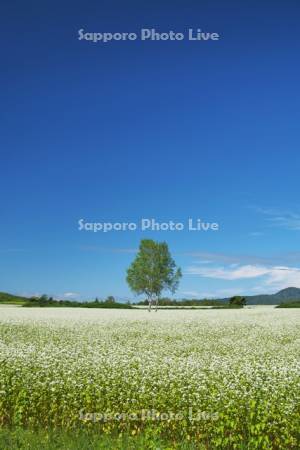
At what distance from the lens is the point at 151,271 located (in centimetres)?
8319

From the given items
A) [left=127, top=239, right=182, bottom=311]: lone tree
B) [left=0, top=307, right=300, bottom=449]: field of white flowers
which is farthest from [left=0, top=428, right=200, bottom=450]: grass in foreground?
[left=127, top=239, right=182, bottom=311]: lone tree

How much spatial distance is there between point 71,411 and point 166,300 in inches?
3701

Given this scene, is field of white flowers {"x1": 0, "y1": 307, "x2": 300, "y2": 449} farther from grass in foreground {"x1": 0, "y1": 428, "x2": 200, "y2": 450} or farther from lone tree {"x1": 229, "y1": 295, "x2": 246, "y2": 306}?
lone tree {"x1": 229, "y1": 295, "x2": 246, "y2": 306}

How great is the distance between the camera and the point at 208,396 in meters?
10.8

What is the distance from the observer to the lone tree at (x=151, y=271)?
8350cm

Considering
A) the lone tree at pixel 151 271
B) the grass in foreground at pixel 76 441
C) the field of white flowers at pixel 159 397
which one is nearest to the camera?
the grass in foreground at pixel 76 441

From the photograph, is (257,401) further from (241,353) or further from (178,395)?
(241,353)


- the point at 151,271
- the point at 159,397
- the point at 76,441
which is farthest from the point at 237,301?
the point at 76,441

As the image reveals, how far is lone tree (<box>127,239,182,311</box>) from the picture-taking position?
274ft

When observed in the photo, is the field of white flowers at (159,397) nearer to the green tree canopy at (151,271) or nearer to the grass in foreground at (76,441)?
the grass in foreground at (76,441)

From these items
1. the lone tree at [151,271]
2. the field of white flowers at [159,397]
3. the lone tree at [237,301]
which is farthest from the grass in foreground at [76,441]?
the lone tree at [237,301]

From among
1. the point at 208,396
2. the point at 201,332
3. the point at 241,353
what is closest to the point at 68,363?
the point at 208,396

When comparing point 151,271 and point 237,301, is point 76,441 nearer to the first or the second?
point 151,271

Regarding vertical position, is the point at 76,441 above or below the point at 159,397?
below
